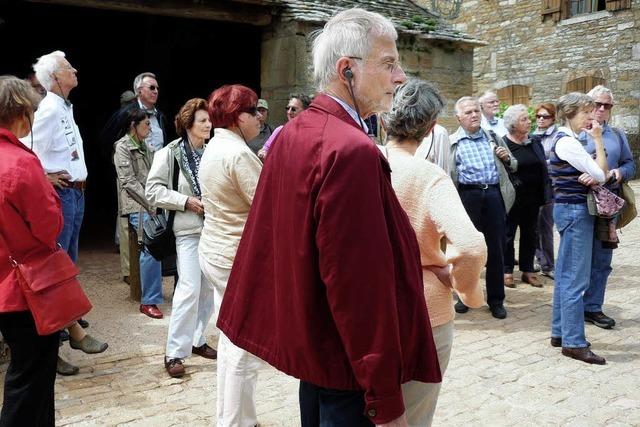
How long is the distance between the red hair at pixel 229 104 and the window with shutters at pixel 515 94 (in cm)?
1719

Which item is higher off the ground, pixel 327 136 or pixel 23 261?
pixel 327 136

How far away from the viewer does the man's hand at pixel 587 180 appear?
4.57 metres

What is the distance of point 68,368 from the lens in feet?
13.7

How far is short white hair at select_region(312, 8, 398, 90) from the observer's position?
184 centimetres

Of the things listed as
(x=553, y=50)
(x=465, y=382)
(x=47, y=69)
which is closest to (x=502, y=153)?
(x=465, y=382)

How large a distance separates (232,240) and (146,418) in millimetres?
1165

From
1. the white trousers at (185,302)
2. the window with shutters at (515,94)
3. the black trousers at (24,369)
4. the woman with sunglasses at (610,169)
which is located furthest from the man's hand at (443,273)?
the window with shutters at (515,94)

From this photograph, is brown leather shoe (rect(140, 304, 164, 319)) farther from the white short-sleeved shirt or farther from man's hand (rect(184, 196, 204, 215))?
man's hand (rect(184, 196, 204, 215))

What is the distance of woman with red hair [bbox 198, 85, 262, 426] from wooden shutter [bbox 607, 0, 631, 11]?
15.9 m

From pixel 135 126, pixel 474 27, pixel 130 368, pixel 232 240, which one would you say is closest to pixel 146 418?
pixel 130 368

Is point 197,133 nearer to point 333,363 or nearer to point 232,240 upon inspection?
point 232,240

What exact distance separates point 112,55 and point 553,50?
41.8 ft

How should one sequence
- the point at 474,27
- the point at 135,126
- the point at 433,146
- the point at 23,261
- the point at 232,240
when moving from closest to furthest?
1. the point at 23,261
2. the point at 232,240
3. the point at 433,146
4. the point at 135,126
5. the point at 474,27

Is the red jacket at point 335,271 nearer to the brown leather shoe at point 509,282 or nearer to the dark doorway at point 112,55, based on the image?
the brown leather shoe at point 509,282
